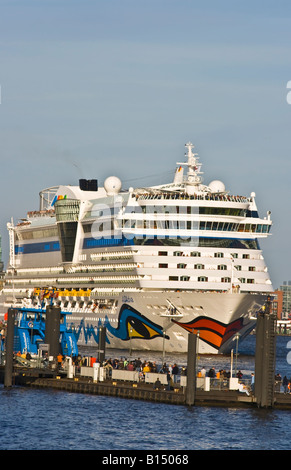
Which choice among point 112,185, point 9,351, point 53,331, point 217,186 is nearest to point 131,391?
point 9,351

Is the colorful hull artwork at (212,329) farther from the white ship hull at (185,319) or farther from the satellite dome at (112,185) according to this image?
the satellite dome at (112,185)

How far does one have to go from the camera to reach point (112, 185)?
10688 centimetres

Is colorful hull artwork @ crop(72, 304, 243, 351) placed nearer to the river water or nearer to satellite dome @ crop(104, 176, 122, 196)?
satellite dome @ crop(104, 176, 122, 196)

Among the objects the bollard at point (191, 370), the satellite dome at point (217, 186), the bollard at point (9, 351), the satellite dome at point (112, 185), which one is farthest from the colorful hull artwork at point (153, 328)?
the bollard at point (191, 370)

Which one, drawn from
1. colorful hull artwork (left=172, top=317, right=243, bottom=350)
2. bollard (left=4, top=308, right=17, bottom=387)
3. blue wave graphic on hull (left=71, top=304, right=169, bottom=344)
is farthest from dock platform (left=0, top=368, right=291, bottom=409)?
blue wave graphic on hull (left=71, top=304, right=169, bottom=344)

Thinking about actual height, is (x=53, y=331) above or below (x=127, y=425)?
above

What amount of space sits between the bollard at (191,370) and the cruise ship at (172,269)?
25776mm

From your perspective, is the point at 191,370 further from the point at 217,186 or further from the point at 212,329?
the point at 217,186

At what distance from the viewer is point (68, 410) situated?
54250 mm

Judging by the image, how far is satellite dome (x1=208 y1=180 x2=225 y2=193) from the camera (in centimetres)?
9494

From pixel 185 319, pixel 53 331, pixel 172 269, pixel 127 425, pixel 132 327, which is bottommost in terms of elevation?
pixel 127 425

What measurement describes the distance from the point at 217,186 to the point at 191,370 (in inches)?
1688

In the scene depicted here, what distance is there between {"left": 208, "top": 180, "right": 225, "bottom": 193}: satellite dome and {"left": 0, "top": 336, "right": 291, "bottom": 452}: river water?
3832 centimetres
